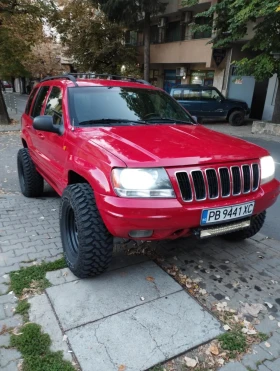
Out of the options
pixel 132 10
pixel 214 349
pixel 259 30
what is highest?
pixel 132 10

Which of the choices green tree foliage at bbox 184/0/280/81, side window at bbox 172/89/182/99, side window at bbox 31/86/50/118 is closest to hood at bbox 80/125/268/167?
side window at bbox 31/86/50/118

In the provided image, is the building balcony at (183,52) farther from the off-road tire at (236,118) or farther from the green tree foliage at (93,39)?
the off-road tire at (236,118)

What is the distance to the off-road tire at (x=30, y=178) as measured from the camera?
502 centimetres

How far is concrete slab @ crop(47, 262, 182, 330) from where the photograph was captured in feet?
8.30

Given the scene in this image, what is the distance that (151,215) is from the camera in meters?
2.35

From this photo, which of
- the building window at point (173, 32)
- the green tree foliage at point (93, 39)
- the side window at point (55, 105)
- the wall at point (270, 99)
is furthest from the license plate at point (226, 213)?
the building window at point (173, 32)

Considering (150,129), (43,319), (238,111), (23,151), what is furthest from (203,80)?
(43,319)

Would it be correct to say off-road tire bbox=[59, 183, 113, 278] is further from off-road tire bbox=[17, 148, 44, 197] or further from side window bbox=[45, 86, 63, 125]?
off-road tire bbox=[17, 148, 44, 197]

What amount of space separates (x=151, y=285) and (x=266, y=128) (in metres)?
11.8

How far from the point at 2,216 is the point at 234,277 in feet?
10.6

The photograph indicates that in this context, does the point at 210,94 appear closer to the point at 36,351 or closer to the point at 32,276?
the point at 32,276

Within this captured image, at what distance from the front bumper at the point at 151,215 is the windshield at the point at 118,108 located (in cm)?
119

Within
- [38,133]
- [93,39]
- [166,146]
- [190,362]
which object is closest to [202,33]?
[93,39]

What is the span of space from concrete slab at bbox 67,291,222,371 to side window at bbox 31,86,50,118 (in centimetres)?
325
